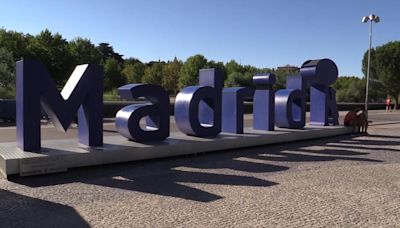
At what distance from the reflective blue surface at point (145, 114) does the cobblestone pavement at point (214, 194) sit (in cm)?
92

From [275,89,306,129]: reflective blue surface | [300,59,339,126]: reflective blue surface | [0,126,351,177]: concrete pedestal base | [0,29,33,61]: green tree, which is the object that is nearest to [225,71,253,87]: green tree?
[0,29,33,61]: green tree

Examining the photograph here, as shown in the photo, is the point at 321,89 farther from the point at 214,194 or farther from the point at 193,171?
the point at 214,194

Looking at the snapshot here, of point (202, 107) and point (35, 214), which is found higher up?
point (202, 107)

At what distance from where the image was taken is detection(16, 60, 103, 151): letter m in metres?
9.13

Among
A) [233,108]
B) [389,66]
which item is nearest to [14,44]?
[233,108]

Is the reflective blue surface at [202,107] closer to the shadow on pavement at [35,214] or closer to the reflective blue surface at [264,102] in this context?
the reflective blue surface at [264,102]

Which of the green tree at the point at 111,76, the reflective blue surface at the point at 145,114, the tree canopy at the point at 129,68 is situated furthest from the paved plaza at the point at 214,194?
the green tree at the point at 111,76

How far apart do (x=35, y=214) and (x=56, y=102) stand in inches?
149

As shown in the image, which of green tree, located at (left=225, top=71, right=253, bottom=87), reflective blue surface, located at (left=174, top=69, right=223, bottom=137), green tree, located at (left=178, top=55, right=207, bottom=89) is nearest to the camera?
reflective blue surface, located at (left=174, top=69, right=223, bottom=137)

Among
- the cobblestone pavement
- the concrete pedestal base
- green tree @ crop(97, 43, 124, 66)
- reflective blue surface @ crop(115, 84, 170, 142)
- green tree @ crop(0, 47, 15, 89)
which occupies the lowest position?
the cobblestone pavement

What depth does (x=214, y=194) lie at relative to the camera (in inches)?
292

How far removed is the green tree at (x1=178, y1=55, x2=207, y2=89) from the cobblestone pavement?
2528 inches

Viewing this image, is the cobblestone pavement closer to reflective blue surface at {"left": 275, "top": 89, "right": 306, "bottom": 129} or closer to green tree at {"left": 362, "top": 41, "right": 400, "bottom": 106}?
reflective blue surface at {"left": 275, "top": 89, "right": 306, "bottom": 129}

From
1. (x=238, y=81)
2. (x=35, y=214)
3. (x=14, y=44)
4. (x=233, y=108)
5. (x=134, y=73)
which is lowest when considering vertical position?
(x=35, y=214)
